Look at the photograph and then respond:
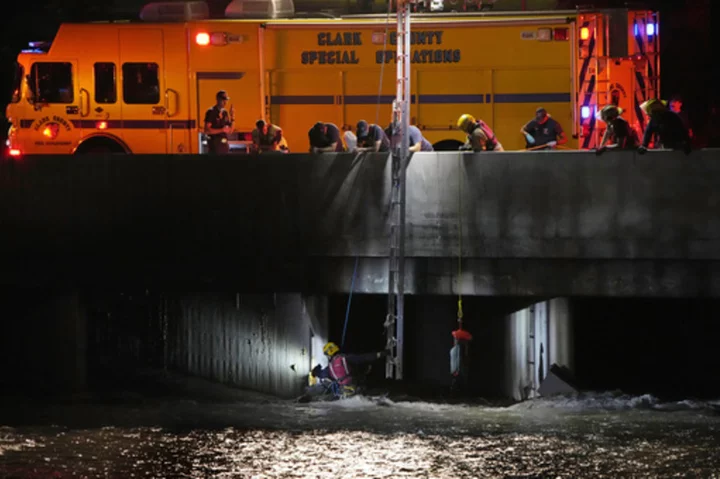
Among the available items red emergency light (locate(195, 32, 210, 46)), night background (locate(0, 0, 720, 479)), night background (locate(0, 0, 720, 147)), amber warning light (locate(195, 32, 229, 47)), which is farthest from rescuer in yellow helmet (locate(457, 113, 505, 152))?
night background (locate(0, 0, 720, 147))

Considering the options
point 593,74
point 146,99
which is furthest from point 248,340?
point 593,74

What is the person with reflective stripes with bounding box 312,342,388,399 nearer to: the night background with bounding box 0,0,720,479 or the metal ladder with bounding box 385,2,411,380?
the night background with bounding box 0,0,720,479

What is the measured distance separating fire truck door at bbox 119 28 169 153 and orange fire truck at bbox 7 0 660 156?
2cm

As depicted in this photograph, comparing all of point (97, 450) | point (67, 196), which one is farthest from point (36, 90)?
point (97, 450)

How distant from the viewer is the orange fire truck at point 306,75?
20766mm

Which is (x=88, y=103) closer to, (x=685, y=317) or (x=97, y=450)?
(x=97, y=450)

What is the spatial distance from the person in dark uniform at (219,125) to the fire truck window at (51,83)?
10.7ft

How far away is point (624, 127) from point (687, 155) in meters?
1.01

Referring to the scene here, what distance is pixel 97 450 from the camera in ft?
50.0

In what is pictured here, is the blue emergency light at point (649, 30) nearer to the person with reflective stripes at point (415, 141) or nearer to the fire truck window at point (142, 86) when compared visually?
the person with reflective stripes at point (415, 141)

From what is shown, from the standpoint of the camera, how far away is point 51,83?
21.7m

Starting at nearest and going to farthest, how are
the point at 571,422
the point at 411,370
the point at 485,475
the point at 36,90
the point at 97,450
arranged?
the point at 485,475 < the point at 97,450 < the point at 571,422 < the point at 36,90 < the point at 411,370

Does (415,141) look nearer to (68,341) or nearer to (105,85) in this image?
(68,341)

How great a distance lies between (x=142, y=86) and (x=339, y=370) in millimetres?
6906
